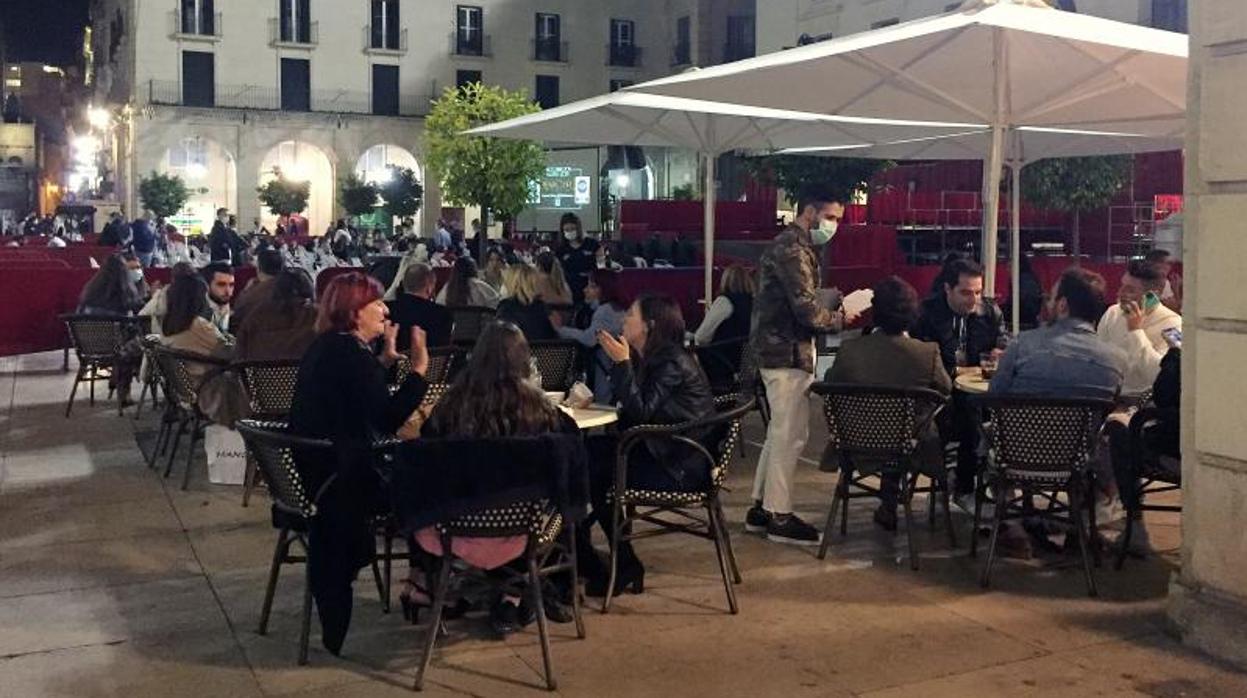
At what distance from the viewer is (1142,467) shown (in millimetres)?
5148

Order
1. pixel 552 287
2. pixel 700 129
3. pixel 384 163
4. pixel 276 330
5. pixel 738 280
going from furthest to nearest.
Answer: pixel 384 163, pixel 700 129, pixel 552 287, pixel 738 280, pixel 276 330

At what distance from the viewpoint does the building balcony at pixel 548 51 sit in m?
45.0

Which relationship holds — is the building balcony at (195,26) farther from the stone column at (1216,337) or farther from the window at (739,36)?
the stone column at (1216,337)

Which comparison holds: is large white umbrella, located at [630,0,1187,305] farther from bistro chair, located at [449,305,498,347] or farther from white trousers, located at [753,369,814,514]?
bistro chair, located at [449,305,498,347]

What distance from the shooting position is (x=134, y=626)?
4.54 meters

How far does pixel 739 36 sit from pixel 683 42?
2.59 m

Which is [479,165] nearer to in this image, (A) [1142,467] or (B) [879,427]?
(B) [879,427]

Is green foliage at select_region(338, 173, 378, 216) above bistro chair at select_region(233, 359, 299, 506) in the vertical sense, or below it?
above

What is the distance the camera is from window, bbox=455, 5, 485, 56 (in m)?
44.2

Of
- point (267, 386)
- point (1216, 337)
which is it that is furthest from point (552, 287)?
point (1216, 337)

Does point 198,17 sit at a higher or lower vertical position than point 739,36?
higher

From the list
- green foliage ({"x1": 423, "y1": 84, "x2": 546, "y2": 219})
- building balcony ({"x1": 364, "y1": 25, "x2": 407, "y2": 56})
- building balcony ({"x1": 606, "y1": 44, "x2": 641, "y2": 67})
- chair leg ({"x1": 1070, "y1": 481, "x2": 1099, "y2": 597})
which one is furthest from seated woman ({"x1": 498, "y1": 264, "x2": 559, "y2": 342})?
building balcony ({"x1": 606, "y1": 44, "x2": 641, "y2": 67})

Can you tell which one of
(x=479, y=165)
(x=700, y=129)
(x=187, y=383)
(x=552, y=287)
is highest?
(x=479, y=165)

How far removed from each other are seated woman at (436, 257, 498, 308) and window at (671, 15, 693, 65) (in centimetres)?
3508
